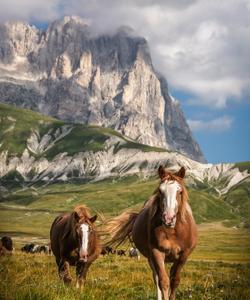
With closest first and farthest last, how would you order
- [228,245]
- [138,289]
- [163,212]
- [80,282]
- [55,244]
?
[163,212] < [80,282] < [138,289] < [55,244] < [228,245]

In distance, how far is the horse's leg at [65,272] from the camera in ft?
51.5

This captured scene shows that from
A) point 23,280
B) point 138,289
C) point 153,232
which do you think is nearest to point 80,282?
point 138,289

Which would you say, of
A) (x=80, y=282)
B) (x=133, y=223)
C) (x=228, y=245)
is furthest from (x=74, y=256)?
(x=228, y=245)

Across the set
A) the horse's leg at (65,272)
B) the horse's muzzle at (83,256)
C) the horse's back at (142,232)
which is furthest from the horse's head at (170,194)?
the horse's leg at (65,272)

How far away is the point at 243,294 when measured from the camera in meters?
12.9

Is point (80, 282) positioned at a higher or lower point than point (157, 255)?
lower

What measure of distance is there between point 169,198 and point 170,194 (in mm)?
136

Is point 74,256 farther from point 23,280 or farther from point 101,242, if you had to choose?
point 23,280

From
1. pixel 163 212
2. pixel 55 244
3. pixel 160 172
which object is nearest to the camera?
pixel 163 212

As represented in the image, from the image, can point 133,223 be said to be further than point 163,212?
Yes

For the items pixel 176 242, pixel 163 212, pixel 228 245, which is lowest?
pixel 228 245

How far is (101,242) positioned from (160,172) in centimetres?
596

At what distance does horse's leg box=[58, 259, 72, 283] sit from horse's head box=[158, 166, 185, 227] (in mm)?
5366

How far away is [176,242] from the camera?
12.3m
